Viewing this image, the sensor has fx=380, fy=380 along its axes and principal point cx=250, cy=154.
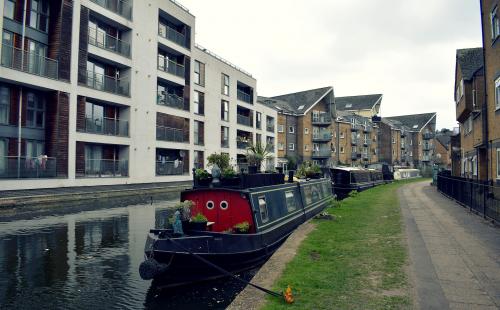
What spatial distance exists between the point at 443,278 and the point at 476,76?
1832 centimetres

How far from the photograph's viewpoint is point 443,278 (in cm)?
705

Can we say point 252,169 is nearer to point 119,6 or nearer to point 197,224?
point 197,224

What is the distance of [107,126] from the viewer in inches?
1114

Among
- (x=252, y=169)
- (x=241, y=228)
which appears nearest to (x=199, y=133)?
(x=252, y=169)

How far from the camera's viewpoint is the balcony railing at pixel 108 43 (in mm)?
27406

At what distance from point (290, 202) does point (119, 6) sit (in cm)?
2305

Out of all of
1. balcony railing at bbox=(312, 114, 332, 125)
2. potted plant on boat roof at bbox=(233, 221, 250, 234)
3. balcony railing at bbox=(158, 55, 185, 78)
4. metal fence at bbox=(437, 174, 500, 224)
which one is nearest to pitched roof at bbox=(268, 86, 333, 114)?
balcony railing at bbox=(312, 114, 332, 125)

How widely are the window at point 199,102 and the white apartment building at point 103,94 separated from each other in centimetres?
10

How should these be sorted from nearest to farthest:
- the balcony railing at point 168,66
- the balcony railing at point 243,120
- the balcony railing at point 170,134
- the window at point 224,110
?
the balcony railing at point 170,134
the balcony railing at point 168,66
the window at point 224,110
the balcony railing at point 243,120

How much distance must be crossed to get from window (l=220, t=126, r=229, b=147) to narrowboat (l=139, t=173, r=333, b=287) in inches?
1091

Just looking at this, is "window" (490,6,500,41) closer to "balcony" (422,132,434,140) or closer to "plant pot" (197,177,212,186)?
"plant pot" (197,177,212,186)

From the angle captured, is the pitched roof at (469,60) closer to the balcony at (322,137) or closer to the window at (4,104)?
the window at (4,104)

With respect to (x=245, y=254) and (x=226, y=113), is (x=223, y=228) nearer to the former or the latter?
(x=245, y=254)

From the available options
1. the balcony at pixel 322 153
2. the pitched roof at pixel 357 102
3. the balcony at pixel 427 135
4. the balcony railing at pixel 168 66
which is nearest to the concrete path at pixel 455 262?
the balcony railing at pixel 168 66
